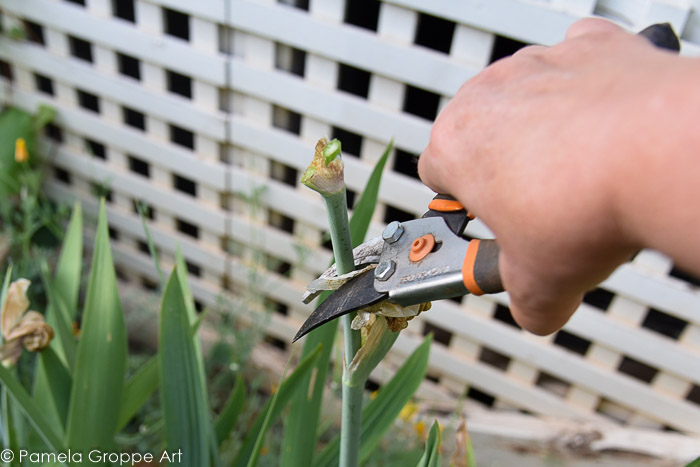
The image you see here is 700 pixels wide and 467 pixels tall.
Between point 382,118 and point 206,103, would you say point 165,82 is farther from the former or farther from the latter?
point 382,118

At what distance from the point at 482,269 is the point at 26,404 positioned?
580 millimetres

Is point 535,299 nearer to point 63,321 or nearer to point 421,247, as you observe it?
point 421,247

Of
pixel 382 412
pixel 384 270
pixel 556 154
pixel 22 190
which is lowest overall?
pixel 22 190

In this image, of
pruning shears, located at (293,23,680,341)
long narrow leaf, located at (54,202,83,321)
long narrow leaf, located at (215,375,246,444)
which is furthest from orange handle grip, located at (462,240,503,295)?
long narrow leaf, located at (54,202,83,321)

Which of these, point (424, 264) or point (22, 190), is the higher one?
point (424, 264)

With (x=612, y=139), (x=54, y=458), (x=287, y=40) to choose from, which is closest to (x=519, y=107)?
(x=612, y=139)

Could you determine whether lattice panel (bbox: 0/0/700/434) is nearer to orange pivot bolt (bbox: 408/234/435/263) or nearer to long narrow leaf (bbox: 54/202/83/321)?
long narrow leaf (bbox: 54/202/83/321)

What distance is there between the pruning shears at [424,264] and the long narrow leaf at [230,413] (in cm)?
41

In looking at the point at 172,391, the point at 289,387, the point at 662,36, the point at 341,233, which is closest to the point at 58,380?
the point at 172,391

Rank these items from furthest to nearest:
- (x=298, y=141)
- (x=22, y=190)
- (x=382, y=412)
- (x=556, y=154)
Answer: (x=22, y=190) → (x=298, y=141) → (x=382, y=412) → (x=556, y=154)

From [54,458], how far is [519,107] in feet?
Result: 2.36

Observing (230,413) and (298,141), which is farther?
(298,141)

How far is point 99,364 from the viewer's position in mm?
812

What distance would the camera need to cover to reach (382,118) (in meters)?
1.26
